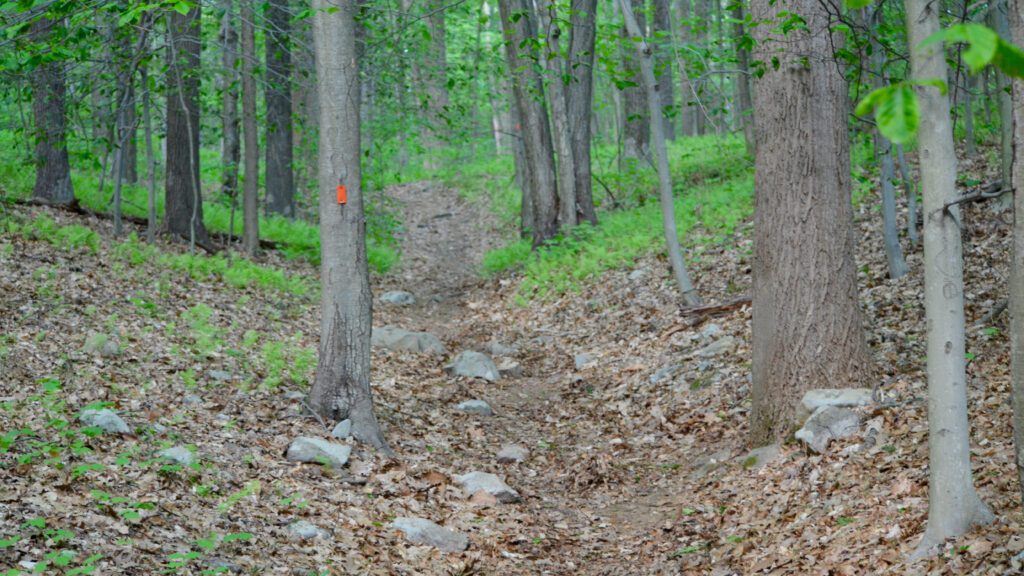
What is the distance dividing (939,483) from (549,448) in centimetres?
409

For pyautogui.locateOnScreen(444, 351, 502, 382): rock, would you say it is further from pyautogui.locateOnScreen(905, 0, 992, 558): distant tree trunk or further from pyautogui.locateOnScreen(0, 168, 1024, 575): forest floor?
pyautogui.locateOnScreen(905, 0, 992, 558): distant tree trunk

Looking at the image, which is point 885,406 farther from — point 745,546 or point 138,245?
point 138,245

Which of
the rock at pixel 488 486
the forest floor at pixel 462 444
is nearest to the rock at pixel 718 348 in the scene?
the forest floor at pixel 462 444

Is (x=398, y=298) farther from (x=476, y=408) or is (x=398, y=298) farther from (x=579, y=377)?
(x=476, y=408)

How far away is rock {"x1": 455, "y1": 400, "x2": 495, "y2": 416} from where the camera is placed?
8547 mm

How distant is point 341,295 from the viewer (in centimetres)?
689

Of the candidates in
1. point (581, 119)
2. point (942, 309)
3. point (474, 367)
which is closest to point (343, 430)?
point (474, 367)

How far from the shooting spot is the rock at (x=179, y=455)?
218 inches

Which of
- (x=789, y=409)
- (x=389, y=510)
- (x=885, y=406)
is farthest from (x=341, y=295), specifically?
(x=885, y=406)

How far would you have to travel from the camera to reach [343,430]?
6.78m

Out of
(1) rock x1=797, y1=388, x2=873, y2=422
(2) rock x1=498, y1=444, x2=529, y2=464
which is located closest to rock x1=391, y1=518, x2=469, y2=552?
(2) rock x1=498, y1=444, x2=529, y2=464

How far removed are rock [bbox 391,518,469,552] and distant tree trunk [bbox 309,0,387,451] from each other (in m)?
1.37

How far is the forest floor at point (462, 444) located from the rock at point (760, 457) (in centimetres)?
3

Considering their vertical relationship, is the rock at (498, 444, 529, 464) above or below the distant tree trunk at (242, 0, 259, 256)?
below
